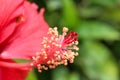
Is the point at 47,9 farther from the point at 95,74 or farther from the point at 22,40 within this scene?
the point at 22,40

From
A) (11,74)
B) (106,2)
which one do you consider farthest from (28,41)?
(106,2)

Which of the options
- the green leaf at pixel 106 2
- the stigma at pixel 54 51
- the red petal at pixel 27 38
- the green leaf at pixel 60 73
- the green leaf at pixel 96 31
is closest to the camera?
the stigma at pixel 54 51

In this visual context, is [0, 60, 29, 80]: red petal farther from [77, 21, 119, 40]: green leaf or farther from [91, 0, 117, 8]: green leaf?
[91, 0, 117, 8]: green leaf

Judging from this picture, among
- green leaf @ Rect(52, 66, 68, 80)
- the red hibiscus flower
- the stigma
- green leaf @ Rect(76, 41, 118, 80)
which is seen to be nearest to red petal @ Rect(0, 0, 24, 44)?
the red hibiscus flower

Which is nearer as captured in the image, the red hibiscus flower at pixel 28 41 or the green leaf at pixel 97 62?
the red hibiscus flower at pixel 28 41

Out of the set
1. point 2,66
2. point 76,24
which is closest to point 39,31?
point 2,66

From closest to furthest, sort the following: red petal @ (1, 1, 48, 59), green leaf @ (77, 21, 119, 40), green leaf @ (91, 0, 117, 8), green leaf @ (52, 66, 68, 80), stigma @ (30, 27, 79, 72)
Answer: stigma @ (30, 27, 79, 72) → red petal @ (1, 1, 48, 59) → green leaf @ (52, 66, 68, 80) → green leaf @ (77, 21, 119, 40) → green leaf @ (91, 0, 117, 8)

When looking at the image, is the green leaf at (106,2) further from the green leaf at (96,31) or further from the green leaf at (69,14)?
the green leaf at (69,14)

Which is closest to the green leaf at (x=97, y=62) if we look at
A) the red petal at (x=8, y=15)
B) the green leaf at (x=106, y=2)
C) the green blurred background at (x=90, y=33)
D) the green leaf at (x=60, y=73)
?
the green blurred background at (x=90, y=33)
